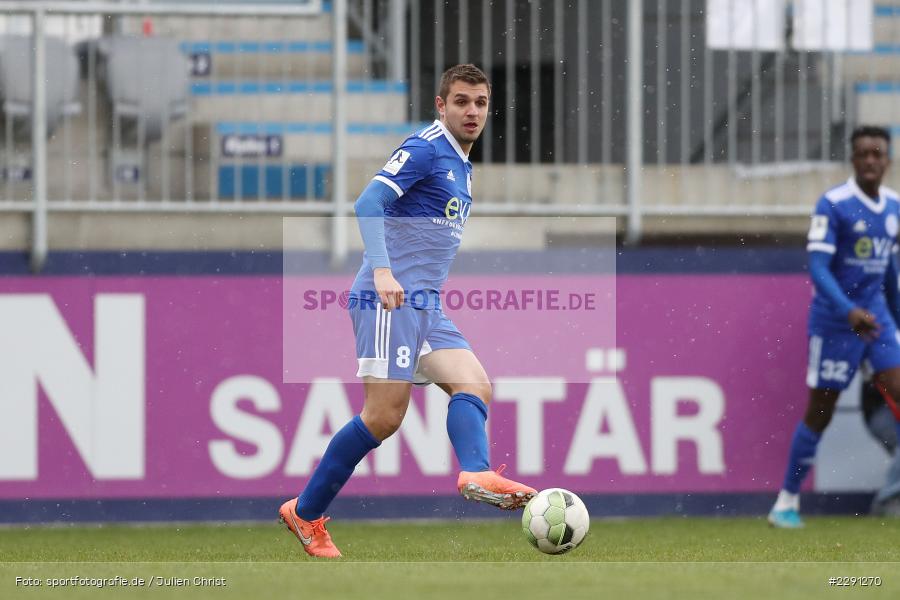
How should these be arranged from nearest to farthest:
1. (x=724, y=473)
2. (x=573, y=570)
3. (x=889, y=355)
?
(x=573, y=570) < (x=889, y=355) < (x=724, y=473)

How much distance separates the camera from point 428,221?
558 cm

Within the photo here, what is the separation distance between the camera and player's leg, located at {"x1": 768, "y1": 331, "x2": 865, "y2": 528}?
761 cm

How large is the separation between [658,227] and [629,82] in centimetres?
76

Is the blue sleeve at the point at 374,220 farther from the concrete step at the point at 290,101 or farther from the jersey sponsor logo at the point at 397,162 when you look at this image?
the concrete step at the point at 290,101

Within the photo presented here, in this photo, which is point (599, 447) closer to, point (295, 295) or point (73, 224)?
point (295, 295)

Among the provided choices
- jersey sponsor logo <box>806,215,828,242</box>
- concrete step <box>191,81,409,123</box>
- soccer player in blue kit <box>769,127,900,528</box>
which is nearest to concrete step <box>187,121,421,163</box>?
concrete step <box>191,81,409,123</box>

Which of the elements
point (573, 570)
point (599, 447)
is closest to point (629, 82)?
point (599, 447)

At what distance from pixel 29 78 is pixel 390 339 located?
3302mm

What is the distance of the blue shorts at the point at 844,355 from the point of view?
24.9 ft

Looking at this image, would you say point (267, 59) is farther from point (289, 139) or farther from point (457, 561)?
point (457, 561)

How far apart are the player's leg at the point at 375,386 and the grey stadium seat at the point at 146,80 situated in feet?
9.33

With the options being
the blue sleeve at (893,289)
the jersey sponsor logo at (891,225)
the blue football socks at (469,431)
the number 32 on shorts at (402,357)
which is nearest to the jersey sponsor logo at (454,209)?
the number 32 on shorts at (402,357)

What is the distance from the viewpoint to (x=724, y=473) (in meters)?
8.16

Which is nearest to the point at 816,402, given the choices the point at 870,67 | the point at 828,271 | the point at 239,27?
the point at 828,271
